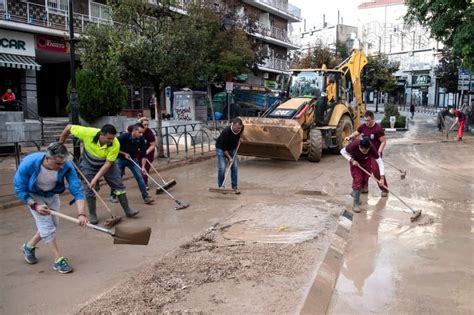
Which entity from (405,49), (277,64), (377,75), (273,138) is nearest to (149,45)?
(273,138)

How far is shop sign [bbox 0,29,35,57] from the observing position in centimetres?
1884

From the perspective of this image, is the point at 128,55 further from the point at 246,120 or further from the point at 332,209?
the point at 332,209

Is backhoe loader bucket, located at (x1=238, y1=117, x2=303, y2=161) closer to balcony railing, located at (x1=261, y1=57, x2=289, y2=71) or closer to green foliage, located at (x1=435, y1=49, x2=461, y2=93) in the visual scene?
green foliage, located at (x1=435, y1=49, x2=461, y2=93)

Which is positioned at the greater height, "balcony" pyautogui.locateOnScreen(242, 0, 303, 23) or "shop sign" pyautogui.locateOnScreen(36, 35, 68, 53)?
"balcony" pyautogui.locateOnScreen(242, 0, 303, 23)

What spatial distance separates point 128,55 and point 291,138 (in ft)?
15.3

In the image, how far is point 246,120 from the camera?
39.9 ft

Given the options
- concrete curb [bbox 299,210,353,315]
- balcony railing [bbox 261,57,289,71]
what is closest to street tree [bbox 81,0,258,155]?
concrete curb [bbox 299,210,353,315]

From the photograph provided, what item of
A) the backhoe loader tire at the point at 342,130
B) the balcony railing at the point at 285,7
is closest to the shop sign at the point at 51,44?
the backhoe loader tire at the point at 342,130

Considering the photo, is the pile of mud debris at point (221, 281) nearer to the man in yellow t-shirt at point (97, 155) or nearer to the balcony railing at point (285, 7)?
the man in yellow t-shirt at point (97, 155)

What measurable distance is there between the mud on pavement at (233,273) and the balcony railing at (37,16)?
1465 centimetres

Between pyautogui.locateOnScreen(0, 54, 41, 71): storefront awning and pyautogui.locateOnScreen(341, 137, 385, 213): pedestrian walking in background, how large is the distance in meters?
15.4

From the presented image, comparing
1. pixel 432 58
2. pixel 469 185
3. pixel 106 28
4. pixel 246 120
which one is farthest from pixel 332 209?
pixel 432 58

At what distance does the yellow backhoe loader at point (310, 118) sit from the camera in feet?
38.3

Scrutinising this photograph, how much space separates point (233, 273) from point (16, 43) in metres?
18.1
